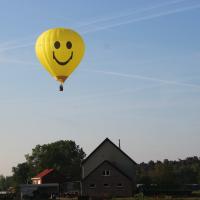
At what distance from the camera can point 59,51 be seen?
43.1 m

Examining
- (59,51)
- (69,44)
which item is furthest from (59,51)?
(69,44)

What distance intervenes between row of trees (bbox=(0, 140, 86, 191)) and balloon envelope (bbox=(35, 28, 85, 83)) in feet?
266

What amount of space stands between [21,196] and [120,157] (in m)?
13.6

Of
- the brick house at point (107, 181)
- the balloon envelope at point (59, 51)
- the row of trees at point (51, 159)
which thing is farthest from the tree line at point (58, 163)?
the balloon envelope at point (59, 51)

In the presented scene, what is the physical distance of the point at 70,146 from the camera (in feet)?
438

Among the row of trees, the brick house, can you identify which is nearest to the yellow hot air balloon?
the brick house

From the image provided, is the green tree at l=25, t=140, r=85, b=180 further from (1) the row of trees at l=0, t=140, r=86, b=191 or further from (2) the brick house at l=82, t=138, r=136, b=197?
(2) the brick house at l=82, t=138, r=136, b=197

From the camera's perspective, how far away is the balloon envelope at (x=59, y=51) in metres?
43.0

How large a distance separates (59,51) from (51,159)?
87.7 m

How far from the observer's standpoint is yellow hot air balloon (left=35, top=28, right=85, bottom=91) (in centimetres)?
4300

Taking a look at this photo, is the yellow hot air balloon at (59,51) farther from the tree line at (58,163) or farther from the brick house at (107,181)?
the tree line at (58,163)

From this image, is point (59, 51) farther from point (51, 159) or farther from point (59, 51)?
point (51, 159)

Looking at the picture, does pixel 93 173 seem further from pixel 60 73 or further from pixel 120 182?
pixel 60 73

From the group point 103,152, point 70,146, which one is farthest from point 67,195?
point 70,146
